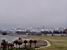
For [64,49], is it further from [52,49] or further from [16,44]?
[16,44]

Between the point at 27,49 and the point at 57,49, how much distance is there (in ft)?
20.3

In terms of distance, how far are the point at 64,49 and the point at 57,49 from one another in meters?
1.54

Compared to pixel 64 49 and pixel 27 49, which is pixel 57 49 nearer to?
pixel 64 49

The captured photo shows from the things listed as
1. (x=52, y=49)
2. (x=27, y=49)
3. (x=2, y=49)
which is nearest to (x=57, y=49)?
(x=52, y=49)

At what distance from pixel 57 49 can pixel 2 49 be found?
11.3m

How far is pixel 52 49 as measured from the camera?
56.7 meters

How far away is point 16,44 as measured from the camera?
68.4 metres

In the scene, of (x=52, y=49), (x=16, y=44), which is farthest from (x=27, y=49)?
(x=16, y=44)

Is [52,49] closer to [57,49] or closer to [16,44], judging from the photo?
[57,49]

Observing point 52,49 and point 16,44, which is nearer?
point 52,49

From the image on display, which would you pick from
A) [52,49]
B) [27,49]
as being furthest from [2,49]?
[52,49]

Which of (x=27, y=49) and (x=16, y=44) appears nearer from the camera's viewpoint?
(x=27, y=49)

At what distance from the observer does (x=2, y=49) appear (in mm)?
57000

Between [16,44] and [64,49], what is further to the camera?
[16,44]
